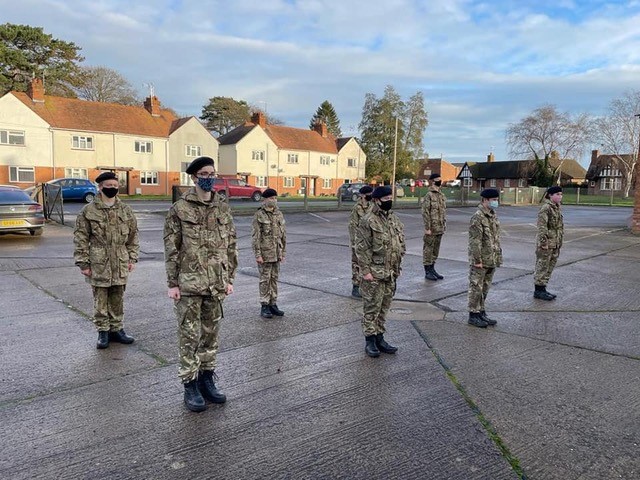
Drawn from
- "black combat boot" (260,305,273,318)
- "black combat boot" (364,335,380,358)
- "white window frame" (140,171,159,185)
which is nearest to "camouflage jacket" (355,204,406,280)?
"black combat boot" (364,335,380,358)

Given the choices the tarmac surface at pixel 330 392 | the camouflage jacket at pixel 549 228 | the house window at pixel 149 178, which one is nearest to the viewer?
the tarmac surface at pixel 330 392

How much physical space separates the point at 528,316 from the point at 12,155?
42786 mm

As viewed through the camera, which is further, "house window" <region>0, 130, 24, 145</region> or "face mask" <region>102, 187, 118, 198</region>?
"house window" <region>0, 130, 24, 145</region>

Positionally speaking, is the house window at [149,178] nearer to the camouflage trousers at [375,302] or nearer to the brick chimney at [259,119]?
the brick chimney at [259,119]

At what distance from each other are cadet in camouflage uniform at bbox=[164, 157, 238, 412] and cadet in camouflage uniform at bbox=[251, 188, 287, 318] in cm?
253

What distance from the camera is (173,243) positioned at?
384cm

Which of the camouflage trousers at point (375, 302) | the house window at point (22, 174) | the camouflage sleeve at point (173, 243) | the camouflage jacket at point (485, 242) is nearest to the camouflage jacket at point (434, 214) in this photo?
the camouflage jacket at point (485, 242)

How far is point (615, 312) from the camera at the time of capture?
22.8ft

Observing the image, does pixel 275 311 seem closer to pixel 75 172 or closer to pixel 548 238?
pixel 548 238

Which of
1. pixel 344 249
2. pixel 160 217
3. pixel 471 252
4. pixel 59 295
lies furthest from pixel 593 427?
pixel 160 217

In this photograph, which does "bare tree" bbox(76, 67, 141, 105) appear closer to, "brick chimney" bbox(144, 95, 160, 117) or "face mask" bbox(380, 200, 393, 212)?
"brick chimney" bbox(144, 95, 160, 117)

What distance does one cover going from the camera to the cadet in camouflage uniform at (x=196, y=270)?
3818 mm

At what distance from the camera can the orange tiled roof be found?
41.0 metres

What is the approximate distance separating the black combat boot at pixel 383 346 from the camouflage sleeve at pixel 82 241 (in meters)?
3.20
